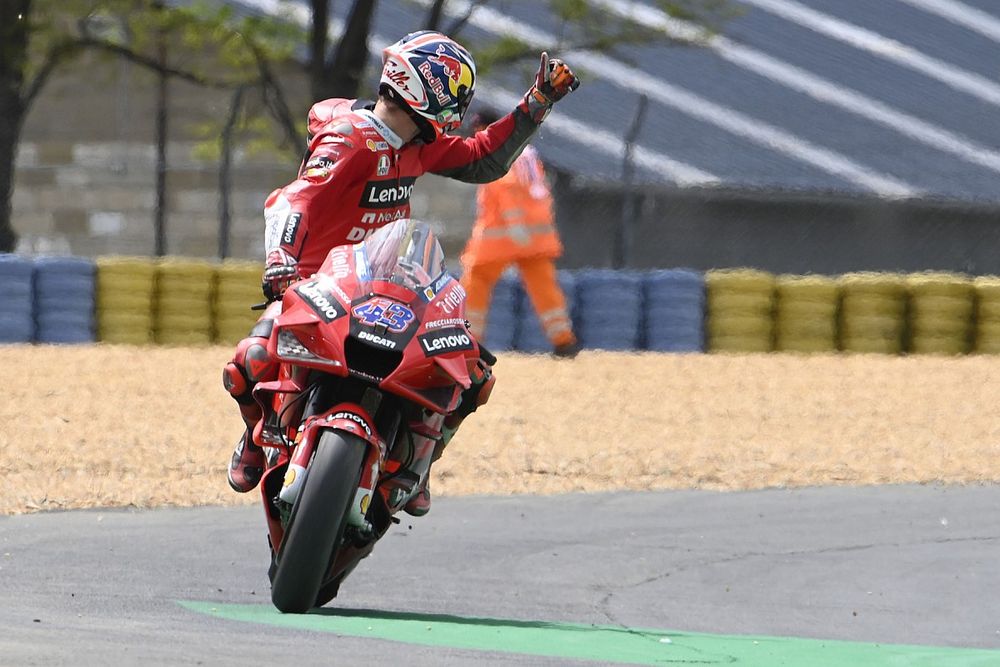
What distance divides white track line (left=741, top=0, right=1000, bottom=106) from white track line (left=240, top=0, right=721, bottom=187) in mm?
4549

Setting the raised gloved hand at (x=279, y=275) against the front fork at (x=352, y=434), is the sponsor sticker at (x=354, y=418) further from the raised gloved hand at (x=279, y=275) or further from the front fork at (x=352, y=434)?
the raised gloved hand at (x=279, y=275)

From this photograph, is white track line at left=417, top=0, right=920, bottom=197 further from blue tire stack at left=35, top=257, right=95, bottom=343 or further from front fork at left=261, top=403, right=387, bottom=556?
front fork at left=261, top=403, right=387, bottom=556

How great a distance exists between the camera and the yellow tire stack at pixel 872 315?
16547 mm

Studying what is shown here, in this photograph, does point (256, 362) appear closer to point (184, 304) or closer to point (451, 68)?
point (451, 68)

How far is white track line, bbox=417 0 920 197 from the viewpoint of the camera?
21594mm

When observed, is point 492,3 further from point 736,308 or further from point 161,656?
point 161,656

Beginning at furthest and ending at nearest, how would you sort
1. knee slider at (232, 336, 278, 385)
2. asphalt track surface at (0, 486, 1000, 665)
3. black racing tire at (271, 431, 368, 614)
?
knee slider at (232, 336, 278, 385) < black racing tire at (271, 431, 368, 614) < asphalt track surface at (0, 486, 1000, 665)

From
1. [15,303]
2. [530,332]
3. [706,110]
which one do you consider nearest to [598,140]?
[706,110]

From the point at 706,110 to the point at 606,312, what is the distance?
7.21 m

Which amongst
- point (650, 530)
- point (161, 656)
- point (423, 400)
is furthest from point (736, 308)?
point (161, 656)

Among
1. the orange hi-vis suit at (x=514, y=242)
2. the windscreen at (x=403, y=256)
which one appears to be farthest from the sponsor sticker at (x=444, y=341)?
the orange hi-vis suit at (x=514, y=242)

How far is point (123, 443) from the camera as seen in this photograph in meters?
10.7

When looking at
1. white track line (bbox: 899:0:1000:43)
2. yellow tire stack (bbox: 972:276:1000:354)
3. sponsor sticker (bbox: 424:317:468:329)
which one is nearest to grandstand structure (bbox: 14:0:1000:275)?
white track line (bbox: 899:0:1000:43)

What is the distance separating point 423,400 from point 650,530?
277 centimetres
